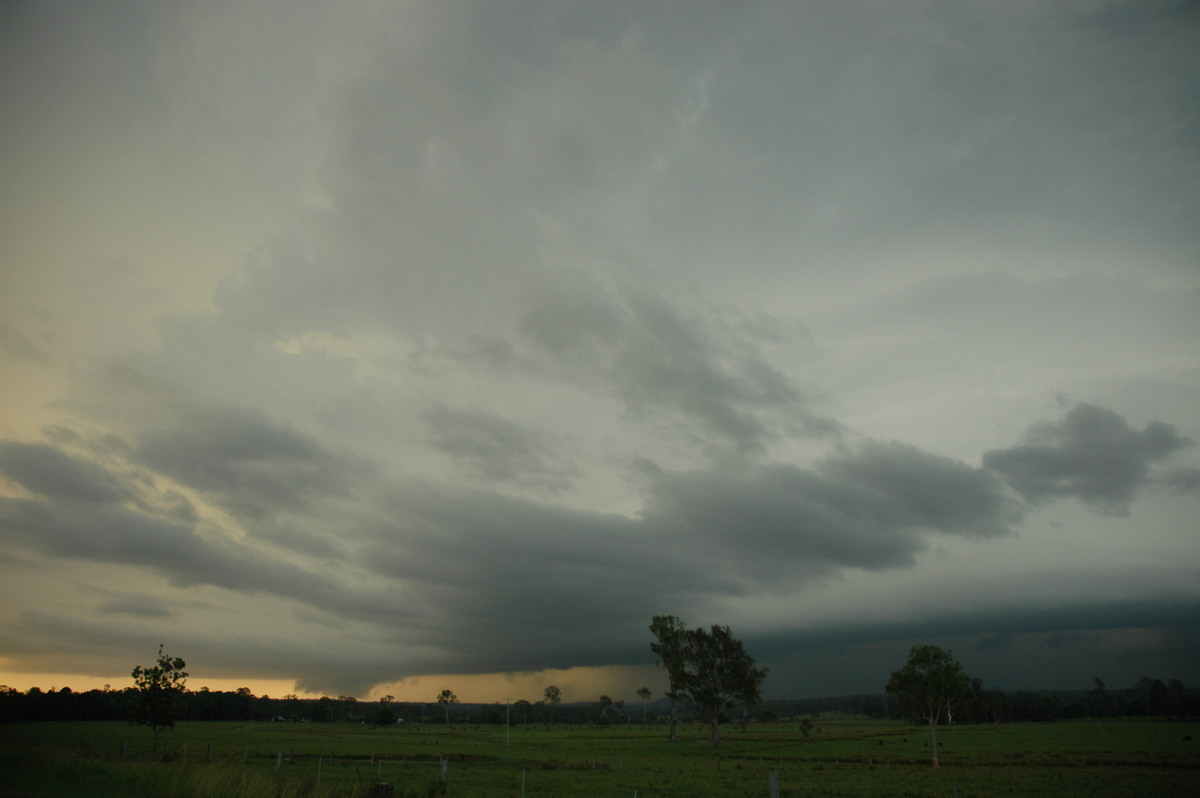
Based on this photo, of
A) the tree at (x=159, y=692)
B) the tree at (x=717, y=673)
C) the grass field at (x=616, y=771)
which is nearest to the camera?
the grass field at (x=616, y=771)

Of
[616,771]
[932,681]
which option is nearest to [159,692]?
[616,771]

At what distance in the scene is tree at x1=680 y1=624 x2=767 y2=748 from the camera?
94625 mm

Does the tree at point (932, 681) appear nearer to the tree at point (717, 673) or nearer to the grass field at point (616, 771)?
the grass field at point (616, 771)

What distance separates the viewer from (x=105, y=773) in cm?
2047

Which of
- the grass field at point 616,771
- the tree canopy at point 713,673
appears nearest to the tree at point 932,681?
the grass field at point 616,771

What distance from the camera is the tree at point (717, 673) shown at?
9462 centimetres

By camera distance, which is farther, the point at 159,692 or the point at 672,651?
the point at 672,651

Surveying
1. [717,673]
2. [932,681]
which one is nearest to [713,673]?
[717,673]

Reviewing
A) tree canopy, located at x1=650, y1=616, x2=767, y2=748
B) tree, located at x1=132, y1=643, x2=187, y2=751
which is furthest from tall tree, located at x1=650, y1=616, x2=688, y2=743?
tree, located at x1=132, y1=643, x2=187, y2=751

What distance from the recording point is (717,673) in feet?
318

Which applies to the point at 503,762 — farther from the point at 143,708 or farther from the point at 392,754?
the point at 143,708

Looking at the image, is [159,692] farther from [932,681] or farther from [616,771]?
[932,681]

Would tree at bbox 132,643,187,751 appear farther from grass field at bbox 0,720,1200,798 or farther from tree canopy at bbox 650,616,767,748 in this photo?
tree canopy at bbox 650,616,767,748

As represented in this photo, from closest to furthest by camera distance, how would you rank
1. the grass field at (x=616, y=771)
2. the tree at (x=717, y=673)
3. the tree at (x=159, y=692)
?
1. the grass field at (x=616, y=771)
2. the tree at (x=159, y=692)
3. the tree at (x=717, y=673)
